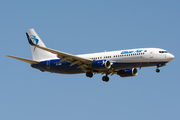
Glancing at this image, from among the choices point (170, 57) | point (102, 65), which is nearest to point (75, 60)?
point (102, 65)

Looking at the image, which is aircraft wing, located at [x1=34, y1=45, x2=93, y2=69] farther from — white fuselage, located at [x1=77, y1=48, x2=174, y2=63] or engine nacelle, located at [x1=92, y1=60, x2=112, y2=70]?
white fuselage, located at [x1=77, y1=48, x2=174, y2=63]

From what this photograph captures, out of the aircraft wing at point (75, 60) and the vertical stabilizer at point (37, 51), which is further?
the vertical stabilizer at point (37, 51)

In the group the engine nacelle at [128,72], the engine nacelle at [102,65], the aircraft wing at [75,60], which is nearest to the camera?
the engine nacelle at [102,65]

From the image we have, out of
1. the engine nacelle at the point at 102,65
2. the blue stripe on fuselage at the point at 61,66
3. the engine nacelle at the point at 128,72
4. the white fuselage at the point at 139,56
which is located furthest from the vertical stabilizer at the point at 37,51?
the white fuselage at the point at 139,56

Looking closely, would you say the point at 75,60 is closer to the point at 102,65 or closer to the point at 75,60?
the point at 75,60

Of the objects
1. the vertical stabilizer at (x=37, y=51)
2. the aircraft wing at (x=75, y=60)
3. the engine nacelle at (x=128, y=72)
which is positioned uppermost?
the vertical stabilizer at (x=37, y=51)

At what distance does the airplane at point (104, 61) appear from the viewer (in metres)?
55.2

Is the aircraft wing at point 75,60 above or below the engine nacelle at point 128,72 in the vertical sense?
above

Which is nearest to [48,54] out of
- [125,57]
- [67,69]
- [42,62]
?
[42,62]

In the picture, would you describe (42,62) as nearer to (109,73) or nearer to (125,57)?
(109,73)

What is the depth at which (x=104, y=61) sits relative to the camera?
187ft

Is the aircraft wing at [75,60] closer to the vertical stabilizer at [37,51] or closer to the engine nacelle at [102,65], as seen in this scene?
the engine nacelle at [102,65]

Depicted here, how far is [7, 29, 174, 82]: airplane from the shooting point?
5525 centimetres

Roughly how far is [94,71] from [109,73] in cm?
366
